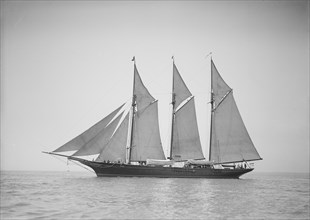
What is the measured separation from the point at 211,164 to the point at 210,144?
332cm

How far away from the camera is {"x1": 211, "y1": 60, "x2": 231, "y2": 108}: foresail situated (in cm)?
5212

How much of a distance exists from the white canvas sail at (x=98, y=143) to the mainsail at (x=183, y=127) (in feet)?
37.0

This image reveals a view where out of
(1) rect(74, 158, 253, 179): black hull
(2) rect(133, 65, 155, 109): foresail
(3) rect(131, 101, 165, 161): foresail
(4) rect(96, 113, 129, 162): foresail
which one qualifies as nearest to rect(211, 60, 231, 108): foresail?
(3) rect(131, 101, 165, 161): foresail

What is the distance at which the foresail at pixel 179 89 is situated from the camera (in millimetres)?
50812

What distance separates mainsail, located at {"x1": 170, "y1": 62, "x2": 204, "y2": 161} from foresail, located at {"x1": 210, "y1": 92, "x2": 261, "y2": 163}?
3.48m

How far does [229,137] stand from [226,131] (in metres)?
1.10

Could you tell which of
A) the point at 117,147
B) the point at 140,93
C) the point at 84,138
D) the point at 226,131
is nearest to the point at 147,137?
the point at 117,147

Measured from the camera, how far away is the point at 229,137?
4975 centimetres

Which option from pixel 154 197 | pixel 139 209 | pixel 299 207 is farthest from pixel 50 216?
pixel 299 207

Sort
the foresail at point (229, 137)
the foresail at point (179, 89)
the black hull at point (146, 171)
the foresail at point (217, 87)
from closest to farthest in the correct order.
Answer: the black hull at point (146, 171)
the foresail at point (229, 137)
the foresail at point (179, 89)
the foresail at point (217, 87)

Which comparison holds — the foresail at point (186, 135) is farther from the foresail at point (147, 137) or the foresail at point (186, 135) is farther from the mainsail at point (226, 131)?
the mainsail at point (226, 131)

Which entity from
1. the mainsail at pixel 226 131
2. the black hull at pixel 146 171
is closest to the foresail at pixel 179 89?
the mainsail at pixel 226 131

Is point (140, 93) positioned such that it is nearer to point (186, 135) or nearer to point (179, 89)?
point (179, 89)

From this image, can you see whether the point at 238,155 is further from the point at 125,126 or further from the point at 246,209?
the point at 246,209
